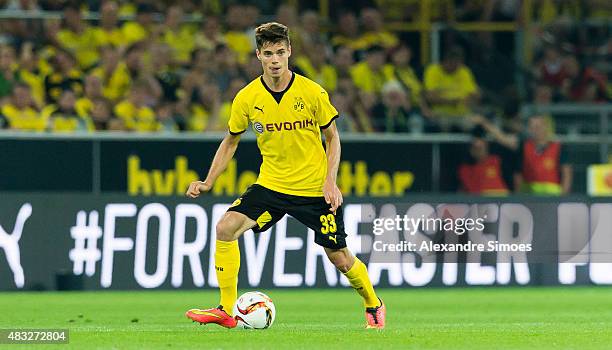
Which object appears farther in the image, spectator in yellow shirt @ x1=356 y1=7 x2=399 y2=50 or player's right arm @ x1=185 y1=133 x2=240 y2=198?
spectator in yellow shirt @ x1=356 y1=7 x2=399 y2=50

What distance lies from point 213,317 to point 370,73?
397 inches

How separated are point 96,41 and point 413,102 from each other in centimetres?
426

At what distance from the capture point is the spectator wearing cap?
60.8ft

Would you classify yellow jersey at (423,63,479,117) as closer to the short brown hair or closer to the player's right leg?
the player's right leg

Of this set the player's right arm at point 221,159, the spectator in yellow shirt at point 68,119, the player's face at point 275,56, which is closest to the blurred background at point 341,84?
the spectator in yellow shirt at point 68,119

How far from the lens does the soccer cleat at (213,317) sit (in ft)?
33.7

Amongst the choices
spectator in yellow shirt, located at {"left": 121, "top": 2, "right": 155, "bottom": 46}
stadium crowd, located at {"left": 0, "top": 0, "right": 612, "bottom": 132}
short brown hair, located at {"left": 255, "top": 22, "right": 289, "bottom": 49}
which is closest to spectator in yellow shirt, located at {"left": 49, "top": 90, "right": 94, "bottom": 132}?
stadium crowd, located at {"left": 0, "top": 0, "right": 612, "bottom": 132}

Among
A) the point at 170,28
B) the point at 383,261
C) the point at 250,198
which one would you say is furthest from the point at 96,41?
the point at 250,198

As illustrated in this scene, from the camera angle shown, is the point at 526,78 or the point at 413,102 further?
the point at 526,78

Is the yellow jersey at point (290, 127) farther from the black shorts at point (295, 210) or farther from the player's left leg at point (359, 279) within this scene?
the player's left leg at point (359, 279)

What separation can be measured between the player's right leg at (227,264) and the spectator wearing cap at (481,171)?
334 inches

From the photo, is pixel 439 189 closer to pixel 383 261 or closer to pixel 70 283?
pixel 383 261

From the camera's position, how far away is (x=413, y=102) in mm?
19625

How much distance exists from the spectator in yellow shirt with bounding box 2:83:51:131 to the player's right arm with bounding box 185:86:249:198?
7258 millimetres
